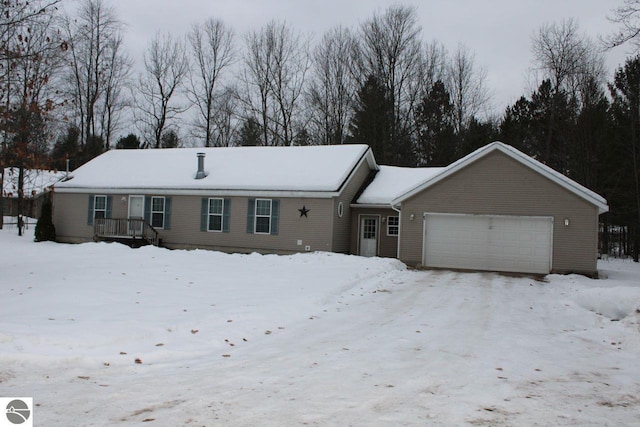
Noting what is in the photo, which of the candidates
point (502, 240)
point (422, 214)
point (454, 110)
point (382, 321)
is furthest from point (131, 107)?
point (382, 321)

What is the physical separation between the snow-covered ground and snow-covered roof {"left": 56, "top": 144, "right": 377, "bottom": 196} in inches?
335

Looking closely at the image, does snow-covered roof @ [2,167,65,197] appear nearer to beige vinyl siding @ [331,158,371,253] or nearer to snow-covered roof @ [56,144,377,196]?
snow-covered roof @ [56,144,377,196]

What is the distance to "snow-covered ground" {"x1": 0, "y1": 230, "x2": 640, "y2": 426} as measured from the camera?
452 cm

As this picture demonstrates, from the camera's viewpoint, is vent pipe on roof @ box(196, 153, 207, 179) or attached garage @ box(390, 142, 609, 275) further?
vent pipe on roof @ box(196, 153, 207, 179)

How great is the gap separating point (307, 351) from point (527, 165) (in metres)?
12.9

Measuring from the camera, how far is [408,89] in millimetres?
34594

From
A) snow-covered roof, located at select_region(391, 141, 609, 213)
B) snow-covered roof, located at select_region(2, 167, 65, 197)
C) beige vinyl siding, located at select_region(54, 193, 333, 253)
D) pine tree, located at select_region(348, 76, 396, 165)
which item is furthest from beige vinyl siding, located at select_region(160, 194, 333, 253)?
pine tree, located at select_region(348, 76, 396, 165)

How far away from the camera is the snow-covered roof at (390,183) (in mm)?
21328

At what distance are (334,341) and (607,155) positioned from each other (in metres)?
26.6

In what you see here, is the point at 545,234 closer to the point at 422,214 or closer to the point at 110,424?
the point at 422,214

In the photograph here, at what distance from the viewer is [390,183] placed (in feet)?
75.0

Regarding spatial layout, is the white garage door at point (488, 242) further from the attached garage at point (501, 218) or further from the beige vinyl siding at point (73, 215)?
the beige vinyl siding at point (73, 215)

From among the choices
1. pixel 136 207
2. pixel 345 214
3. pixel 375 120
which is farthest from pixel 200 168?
pixel 375 120

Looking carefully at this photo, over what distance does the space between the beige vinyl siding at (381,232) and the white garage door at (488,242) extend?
3.02m
